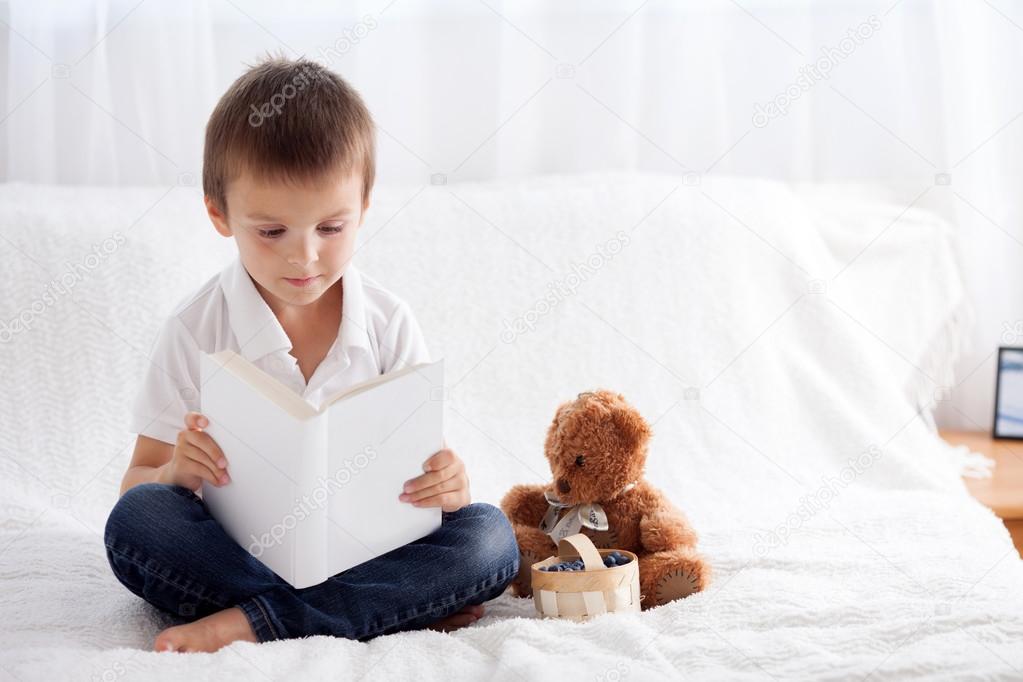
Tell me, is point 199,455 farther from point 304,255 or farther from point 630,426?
point 630,426

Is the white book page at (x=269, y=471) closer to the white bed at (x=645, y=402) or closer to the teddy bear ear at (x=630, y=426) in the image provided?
the white bed at (x=645, y=402)

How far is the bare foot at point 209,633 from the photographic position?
3.18 feet

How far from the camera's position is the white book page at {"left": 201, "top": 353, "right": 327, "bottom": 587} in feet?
2.96

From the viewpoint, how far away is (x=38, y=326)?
1491 mm

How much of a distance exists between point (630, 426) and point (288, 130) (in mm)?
464

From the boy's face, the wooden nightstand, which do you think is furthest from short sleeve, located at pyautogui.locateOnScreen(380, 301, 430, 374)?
the wooden nightstand

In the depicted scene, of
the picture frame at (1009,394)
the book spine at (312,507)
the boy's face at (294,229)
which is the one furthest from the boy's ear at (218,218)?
the picture frame at (1009,394)

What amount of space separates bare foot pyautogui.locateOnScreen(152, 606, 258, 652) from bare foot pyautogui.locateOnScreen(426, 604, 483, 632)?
0.19m

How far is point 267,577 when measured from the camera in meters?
1.04

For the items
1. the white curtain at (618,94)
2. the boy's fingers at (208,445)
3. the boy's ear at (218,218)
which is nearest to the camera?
the boy's fingers at (208,445)

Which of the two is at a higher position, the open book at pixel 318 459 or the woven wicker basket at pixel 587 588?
the open book at pixel 318 459

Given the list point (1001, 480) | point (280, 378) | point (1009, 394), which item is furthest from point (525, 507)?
point (1009, 394)

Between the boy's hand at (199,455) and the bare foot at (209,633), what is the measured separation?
4.8 inches

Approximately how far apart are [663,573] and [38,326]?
0.92 metres
